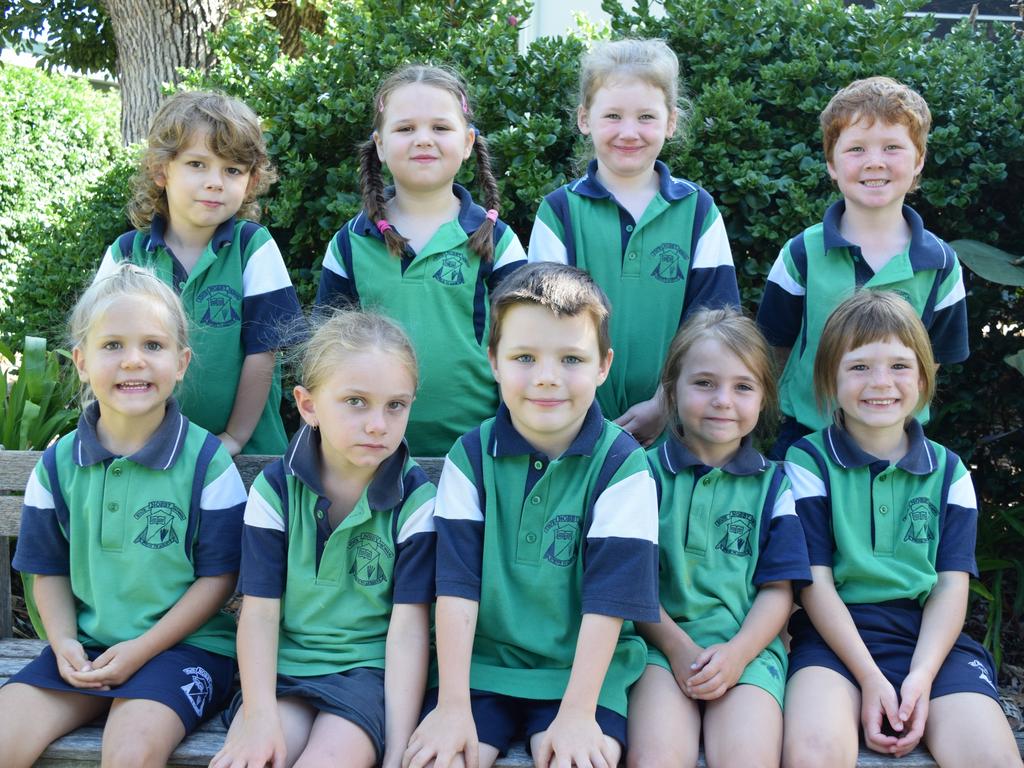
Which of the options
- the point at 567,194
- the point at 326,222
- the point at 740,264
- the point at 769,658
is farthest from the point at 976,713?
the point at 326,222

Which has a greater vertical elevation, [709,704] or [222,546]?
[222,546]

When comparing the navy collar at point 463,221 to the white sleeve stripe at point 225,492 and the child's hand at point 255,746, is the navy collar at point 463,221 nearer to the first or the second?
the white sleeve stripe at point 225,492

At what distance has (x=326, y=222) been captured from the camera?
4281 millimetres

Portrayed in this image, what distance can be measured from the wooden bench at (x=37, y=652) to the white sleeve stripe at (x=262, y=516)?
19.6 inches

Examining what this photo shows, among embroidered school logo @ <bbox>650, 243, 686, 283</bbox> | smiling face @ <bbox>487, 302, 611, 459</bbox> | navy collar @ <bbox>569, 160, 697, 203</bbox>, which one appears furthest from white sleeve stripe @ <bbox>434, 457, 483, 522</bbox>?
navy collar @ <bbox>569, 160, 697, 203</bbox>

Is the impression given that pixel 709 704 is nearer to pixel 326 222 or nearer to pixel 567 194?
pixel 567 194

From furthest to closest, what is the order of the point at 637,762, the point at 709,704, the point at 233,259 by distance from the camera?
the point at 233,259, the point at 709,704, the point at 637,762

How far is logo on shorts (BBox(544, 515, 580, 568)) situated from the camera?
8.58ft

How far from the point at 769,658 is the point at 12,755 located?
5.99 ft

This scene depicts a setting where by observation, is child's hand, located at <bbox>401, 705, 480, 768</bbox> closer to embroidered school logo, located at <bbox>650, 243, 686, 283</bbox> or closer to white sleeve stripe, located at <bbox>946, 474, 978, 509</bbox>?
white sleeve stripe, located at <bbox>946, 474, 978, 509</bbox>

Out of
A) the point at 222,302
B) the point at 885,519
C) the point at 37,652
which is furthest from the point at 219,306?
the point at 885,519

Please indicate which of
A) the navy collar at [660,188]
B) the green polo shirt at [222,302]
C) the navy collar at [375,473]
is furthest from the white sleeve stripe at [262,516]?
the navy collar at [660,188]

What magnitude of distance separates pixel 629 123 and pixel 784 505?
131 cm

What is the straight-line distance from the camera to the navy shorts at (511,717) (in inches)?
96.8
